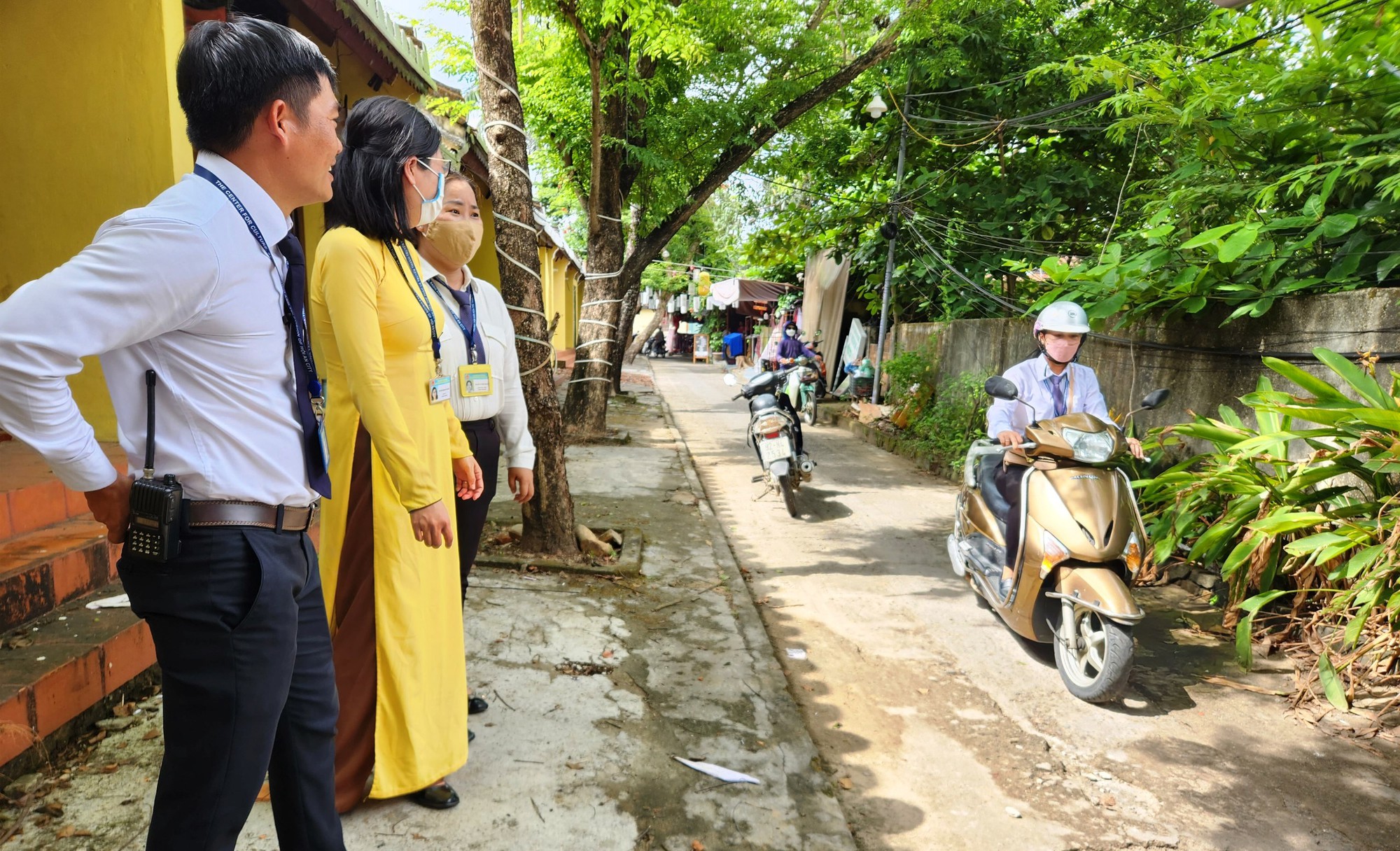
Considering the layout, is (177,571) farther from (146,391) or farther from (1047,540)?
(1047,540)

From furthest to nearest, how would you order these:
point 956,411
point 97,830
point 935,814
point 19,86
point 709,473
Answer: point 956,411
point 709,473
point 19,86
point 935,814
point 97,830

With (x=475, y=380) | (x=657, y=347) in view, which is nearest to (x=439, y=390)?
(x=475, y=380)

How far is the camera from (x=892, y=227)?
40.3 ft

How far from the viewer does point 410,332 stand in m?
2.23

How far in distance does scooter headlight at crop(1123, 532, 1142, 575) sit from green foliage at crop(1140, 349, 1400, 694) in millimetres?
697

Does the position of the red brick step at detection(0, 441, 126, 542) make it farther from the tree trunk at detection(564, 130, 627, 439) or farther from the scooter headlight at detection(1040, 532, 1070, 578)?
the tree trunk at detection(564, 130, 627, 439)

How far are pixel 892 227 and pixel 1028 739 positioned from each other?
10.00m

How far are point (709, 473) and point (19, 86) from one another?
6.28 meters

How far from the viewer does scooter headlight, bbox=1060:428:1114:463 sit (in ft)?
12.4

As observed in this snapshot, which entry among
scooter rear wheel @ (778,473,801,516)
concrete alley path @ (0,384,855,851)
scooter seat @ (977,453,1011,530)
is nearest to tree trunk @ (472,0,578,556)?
concrete alley path @ (0,384,855,851)

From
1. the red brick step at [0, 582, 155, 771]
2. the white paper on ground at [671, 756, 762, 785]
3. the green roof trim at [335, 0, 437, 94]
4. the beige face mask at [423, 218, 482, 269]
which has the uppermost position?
the green roof trim at [335, 0, 437, 94]

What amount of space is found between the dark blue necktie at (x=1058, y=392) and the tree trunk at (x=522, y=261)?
2.66 metres

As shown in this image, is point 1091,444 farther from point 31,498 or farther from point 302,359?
point 31,498

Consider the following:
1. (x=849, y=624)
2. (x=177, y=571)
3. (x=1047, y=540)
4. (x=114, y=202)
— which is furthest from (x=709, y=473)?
(x=177, y=571)
